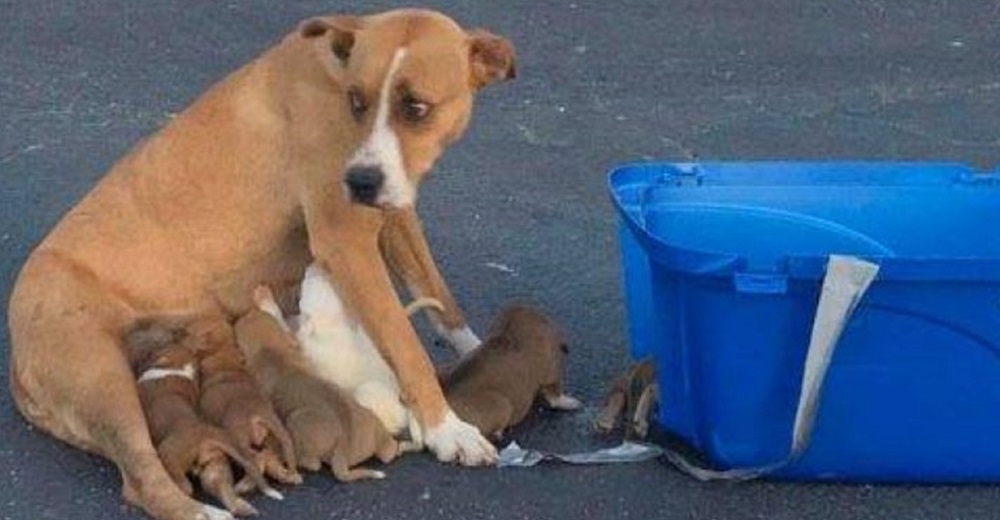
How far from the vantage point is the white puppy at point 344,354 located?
480 centimetres

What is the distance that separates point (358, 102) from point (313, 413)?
73cm

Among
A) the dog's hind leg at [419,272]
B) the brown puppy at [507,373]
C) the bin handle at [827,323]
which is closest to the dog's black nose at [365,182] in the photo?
the brown puppy at [507,373]

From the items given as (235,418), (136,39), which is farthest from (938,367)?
(136,39)

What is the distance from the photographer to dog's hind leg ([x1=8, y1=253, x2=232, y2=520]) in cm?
444

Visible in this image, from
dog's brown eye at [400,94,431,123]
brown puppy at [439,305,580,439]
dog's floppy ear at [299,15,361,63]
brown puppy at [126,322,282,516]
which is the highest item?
dog's floppy ear at [299,15,361,63]

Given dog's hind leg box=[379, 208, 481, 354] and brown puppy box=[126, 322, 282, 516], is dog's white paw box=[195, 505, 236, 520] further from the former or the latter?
dog's hind leg box=[379, 208, 481, 354]

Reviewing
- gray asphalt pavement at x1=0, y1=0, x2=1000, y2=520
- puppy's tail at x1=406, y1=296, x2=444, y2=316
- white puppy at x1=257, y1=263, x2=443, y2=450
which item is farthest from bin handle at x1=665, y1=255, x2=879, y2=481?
puppy's tail at x1=406, y1=296, x2=444, y2=316

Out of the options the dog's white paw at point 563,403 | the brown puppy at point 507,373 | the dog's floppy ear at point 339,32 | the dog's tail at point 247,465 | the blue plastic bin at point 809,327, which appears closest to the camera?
the blue plastic bin at point 809,327

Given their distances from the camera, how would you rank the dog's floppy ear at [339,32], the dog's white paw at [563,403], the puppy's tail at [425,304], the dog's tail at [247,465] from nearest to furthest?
the dog's tail at [247,465] < the dog's floppy ear at [339,32] < the dog's white paw at [563,403] < the puppy's tail at [425,304]

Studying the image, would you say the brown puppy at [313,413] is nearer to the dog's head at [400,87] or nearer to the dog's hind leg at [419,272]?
the dog's head at [400,87]

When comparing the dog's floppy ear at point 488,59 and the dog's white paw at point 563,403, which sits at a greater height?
the dog's floppy ear at point 488,59

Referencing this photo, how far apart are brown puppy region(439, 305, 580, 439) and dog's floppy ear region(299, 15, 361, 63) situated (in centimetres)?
78

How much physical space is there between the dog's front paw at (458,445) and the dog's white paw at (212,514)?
0.56 meters

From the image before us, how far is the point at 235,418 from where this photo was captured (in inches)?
177
